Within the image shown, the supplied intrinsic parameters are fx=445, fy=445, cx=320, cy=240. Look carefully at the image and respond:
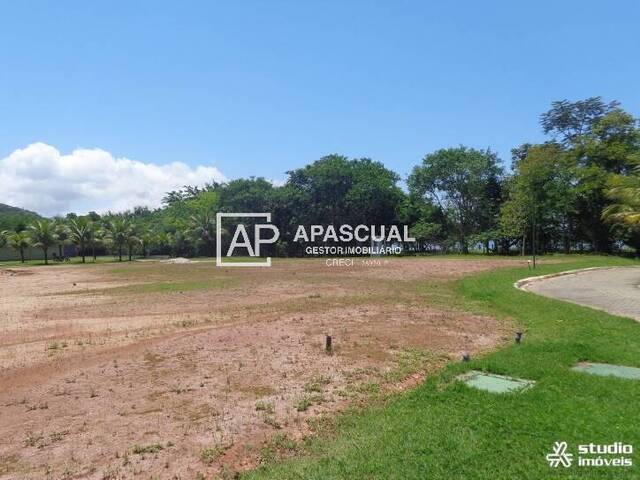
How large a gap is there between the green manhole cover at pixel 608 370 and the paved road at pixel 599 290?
4086 millimetres

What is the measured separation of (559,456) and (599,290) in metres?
12.6

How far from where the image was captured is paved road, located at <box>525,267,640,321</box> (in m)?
10.8

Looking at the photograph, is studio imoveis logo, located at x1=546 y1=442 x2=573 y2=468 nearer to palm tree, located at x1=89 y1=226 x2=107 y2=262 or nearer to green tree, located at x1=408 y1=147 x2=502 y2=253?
green tree, located at x1=408 y1=147 x2=502 y2=253

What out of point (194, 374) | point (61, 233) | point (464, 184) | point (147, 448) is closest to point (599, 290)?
point (194, 374)

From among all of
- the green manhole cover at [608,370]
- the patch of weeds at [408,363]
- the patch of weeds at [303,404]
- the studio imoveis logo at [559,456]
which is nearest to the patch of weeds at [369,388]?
the patch of weeds at [408,363]

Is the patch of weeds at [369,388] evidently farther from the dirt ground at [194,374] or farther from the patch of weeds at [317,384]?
the patch of weeds at [317,384]

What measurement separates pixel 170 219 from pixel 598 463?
61435mm

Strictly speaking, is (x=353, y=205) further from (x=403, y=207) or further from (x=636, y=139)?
(x=636, y=139)

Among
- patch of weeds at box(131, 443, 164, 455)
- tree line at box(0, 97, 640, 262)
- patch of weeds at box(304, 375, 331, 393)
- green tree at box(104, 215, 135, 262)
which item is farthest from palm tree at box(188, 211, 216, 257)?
patch of weeds at box(131, 443, 164, 455)

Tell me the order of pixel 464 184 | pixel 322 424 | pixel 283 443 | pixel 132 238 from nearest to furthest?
pixel 283 443
pixel 322 424
pixel 464 184
pixel 132 238

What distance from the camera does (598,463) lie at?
131 inches

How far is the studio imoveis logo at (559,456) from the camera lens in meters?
3.34

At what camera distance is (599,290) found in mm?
13961

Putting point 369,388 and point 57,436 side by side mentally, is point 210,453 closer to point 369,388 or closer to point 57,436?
point 57,436
